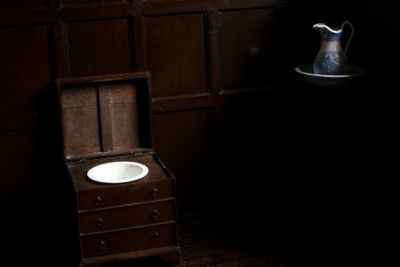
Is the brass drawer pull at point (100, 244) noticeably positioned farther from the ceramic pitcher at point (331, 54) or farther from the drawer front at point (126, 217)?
the ceramic pitcher at point (331, 54)

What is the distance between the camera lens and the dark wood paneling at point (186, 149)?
141 inches

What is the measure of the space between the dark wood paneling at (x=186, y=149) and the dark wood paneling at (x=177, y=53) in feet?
0.46

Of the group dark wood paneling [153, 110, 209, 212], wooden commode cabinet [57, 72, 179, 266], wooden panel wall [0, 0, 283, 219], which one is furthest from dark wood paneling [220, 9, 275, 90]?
wooden commode cabinet [57, 72, 179, 266]

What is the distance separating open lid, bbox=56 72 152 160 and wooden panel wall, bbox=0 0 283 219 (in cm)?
9

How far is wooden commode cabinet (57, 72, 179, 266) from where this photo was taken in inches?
117

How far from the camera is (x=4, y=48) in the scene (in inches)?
125

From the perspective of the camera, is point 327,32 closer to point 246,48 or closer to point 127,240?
point 246,48

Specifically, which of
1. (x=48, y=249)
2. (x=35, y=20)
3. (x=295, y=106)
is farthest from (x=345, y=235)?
(x=35, y=20)

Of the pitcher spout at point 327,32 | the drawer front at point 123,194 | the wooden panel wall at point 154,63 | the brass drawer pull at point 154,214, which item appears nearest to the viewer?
the drawer front at point 123,194

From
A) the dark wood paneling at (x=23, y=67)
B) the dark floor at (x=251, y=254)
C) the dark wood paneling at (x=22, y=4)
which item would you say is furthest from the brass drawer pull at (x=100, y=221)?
the dark wood paneling at (x=22, y=4)

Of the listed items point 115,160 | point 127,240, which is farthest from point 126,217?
point 115,160

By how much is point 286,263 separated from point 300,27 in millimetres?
1258

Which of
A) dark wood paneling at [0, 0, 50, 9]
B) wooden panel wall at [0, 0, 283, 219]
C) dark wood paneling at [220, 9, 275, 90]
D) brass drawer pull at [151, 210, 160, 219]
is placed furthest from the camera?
dark wood paneling at [220, 9, 275, 90]

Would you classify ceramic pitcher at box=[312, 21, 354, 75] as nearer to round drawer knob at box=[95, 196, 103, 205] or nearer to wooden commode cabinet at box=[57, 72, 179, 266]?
wooden commode cabinet at box=[57, 72, 179, 266]
